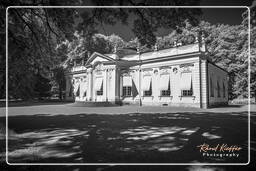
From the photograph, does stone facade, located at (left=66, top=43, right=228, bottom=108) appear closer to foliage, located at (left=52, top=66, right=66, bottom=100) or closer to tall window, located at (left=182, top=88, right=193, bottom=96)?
tall window, located at (left=182, top=88, right=193, bottom=96)

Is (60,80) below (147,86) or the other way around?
the other way around

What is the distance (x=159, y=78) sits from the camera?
24.0m

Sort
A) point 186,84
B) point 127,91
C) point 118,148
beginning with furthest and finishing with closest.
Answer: point 127,91 < point 186,84 < point 118,148

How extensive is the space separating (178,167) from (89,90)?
2720 cm

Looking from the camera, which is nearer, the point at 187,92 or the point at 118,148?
the point at 118,148

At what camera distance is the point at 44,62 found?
8.62 m

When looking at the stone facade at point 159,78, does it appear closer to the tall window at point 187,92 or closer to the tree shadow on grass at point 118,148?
the tall window at point 187,92

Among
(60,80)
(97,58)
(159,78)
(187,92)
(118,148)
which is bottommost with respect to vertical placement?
(118,148)

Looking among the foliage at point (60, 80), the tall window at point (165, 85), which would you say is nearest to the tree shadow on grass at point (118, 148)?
the tall window at point (165, 85)

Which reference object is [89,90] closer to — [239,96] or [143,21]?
[143,21]

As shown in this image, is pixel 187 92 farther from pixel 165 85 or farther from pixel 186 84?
pixel 165 85

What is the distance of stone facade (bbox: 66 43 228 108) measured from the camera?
21.0m

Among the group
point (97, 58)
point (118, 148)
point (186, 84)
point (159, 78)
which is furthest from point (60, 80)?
point (118, 148)

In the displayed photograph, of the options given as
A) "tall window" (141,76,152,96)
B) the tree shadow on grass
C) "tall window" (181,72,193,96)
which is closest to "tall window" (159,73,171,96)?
"tall window" (141,76,152,96)
